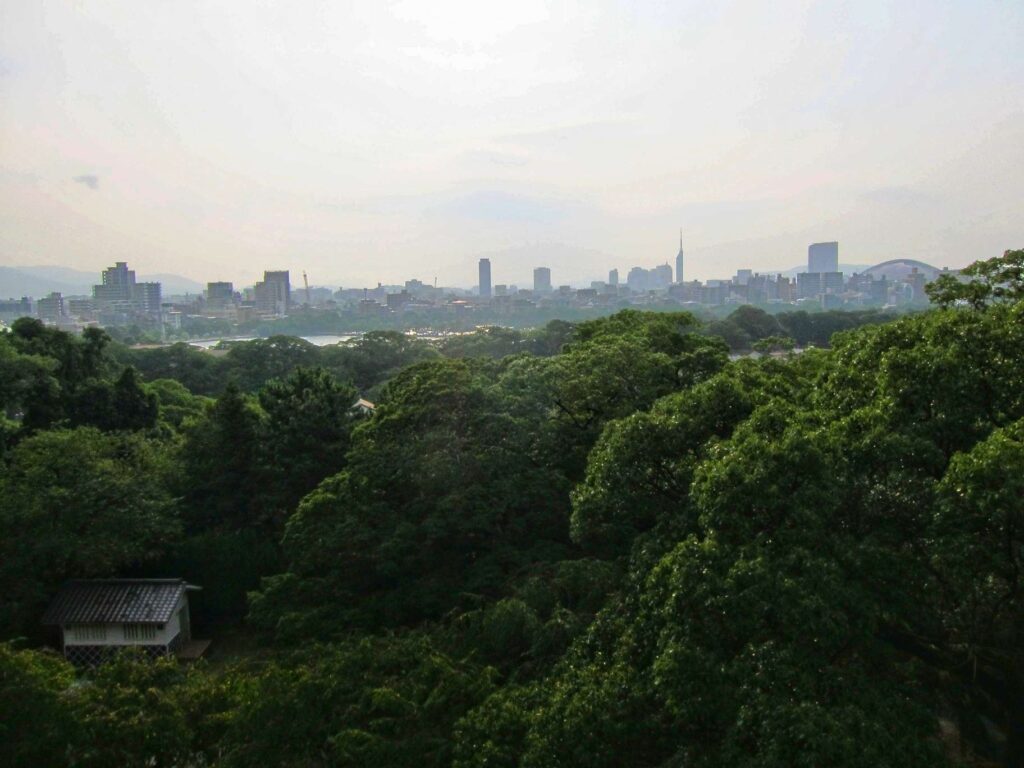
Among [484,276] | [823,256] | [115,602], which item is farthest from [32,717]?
[823,256]

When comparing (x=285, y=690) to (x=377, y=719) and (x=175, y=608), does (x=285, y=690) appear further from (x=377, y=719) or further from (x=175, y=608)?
(x=175, y=608)

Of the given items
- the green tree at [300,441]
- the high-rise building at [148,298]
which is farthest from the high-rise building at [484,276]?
the green tree at [300,441]

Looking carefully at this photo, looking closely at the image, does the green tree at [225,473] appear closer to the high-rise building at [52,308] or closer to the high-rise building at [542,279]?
the high-rise building at [52,308]

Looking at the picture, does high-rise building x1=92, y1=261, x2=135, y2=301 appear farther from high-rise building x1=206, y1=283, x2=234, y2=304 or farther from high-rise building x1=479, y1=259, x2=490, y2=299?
high-rise building x1=479, y1=259, x2=490, y2=299

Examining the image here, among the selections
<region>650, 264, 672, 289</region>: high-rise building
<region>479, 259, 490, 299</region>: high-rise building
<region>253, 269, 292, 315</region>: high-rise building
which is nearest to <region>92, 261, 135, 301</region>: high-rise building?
<region>253, 269, 292, 315</region>: high-rise building

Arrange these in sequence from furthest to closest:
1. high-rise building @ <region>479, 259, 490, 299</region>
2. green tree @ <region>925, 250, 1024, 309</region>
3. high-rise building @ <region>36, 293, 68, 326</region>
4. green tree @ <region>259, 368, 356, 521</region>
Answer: high-rise building @ <region>479, 259, 490, 299</region>, high-rise building @ <region>36, 293, 68, 326</region>, green tree @ <region>259, 368, 356, 521</region>, green tree @ <region>925, 250, 1024, 309</region>

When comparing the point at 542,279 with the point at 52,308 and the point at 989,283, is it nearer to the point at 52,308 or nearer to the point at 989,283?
the point at 52,308

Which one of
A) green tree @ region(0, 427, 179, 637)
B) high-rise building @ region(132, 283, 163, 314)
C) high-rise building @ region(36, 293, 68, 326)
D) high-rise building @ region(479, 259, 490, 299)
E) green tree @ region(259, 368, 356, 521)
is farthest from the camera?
high-rise building @ region(479, 259, 490, 299)
